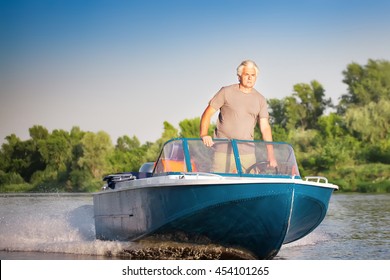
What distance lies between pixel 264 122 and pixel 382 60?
35220mm

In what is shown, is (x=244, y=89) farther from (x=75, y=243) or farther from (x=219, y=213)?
(x=75, y=243)

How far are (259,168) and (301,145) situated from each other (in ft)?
108

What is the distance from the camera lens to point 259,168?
10008 mm

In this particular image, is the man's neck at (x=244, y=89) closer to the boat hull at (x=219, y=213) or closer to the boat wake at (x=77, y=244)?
the boat hull at (x=219, y=213)

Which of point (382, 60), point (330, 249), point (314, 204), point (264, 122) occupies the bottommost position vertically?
point (330, 249)

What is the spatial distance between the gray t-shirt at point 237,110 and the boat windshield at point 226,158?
215mm

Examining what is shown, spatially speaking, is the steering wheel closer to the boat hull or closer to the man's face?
the boat hull

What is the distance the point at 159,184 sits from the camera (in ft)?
32.3

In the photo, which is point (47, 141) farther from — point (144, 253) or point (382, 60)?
point (382, 60)

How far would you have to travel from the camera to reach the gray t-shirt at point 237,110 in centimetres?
1006

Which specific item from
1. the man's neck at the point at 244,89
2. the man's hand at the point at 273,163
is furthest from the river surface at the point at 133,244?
the man's neck at the point at 244,89

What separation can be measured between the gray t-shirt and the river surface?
56.6 inches

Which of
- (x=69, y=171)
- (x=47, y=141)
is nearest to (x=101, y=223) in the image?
(x=47, y=141)

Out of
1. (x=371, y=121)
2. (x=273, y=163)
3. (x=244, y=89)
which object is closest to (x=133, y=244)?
(x=273, y=163)
